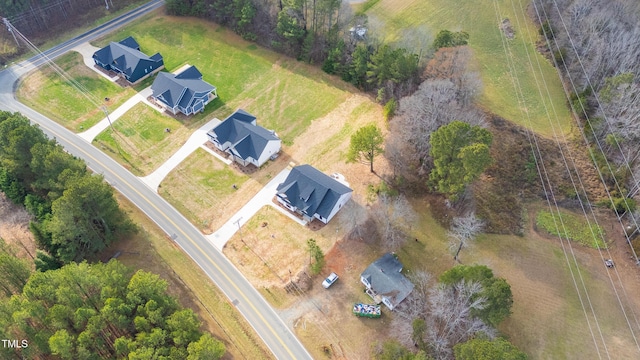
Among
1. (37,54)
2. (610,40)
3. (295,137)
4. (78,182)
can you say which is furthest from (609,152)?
(37,54)

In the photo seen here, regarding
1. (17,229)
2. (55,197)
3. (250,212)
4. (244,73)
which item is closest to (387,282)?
(250,212)

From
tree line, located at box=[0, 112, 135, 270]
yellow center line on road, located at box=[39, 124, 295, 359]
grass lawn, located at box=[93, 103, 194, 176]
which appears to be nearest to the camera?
yellow center line on road, located at box=[39, 124, 295, 359]

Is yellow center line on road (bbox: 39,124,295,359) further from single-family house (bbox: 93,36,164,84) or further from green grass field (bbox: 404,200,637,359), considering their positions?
green grass field (bbox: 404,200,637,359)

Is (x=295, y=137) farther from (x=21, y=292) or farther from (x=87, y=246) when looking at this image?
(x=21, y=292)

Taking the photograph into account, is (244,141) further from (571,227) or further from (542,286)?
(571,227)

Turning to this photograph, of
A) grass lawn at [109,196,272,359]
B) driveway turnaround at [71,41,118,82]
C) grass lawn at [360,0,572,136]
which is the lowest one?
grass lawn at [109,196,272,359]

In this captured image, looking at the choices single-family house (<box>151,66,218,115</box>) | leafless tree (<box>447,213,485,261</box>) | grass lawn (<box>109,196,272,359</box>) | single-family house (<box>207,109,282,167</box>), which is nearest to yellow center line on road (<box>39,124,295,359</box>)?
grass lawn (<box>109,196,272,359</box>)

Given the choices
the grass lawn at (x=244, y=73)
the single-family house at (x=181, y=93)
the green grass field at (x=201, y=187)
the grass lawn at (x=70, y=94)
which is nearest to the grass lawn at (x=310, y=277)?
the green grass field at (x=201, y=187)

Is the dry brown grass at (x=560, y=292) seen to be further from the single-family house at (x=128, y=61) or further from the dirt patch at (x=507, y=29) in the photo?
the single-family house at (x=128, y=61)
